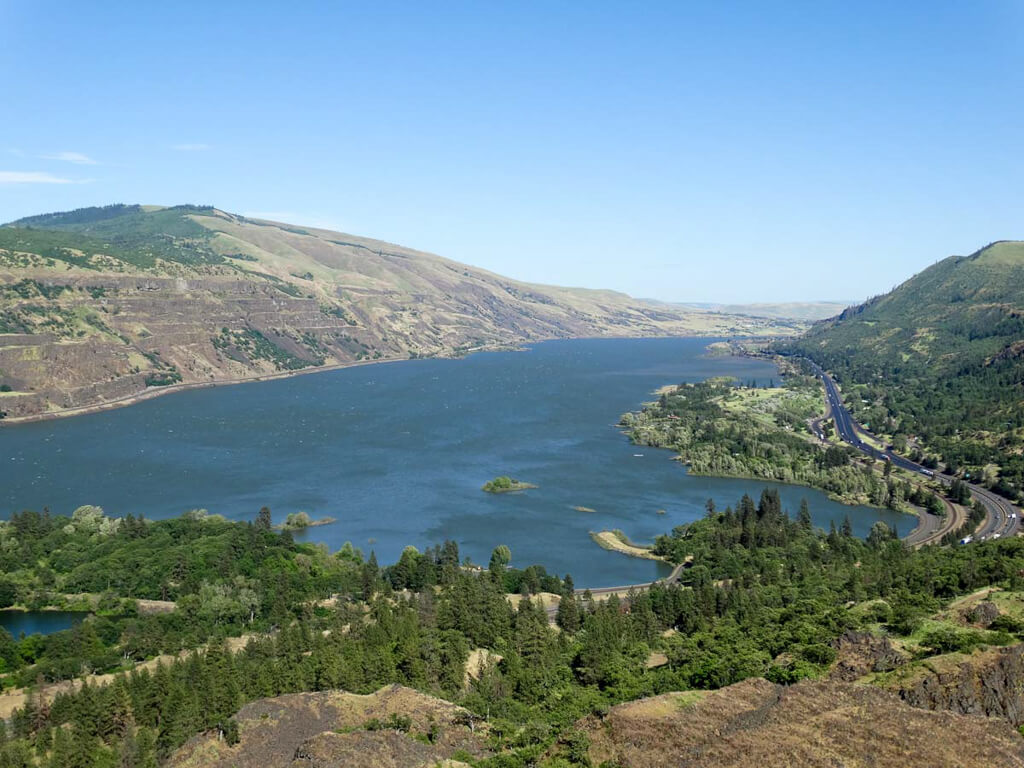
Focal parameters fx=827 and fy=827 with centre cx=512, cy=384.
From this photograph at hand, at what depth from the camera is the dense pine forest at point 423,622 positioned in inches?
2197

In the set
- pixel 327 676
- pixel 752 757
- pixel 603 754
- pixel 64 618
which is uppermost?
pixel 752 757

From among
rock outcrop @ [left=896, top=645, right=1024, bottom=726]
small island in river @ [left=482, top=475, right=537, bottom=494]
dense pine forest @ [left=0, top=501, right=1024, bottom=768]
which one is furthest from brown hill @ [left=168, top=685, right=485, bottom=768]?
small island in river @ [left=482, top=475, right=537, bottom=494]

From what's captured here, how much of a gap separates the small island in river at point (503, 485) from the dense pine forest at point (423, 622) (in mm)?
35651

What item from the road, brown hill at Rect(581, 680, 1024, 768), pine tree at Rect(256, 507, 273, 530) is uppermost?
brown hill at Rect(581, 680, 1024, 768)

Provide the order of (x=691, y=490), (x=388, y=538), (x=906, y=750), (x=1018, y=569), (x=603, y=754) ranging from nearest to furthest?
(x=906, y=750) < (x=603, y=754) < (x=1018, y=569) < (x=388, y=538) < (x=691, y=490)

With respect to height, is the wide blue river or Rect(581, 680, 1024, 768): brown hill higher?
Rect(581, 680, 1024, 768): brown hill

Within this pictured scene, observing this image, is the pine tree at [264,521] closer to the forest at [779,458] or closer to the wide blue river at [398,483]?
the wide blue river at [398,483]

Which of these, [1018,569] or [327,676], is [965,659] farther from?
[327,676]

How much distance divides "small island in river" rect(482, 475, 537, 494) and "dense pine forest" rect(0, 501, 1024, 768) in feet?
117

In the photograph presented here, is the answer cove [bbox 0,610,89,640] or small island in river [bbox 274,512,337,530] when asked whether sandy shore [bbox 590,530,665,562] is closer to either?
small island in river [bbox 274,512,337,530]

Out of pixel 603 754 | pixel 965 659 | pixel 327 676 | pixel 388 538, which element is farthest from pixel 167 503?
pixel 965 659

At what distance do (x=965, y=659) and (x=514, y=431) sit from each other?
153697mm

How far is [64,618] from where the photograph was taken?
88.0m

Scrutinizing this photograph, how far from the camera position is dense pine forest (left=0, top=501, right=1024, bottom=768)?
5581 cm
